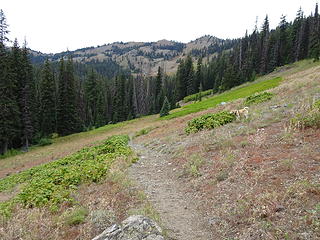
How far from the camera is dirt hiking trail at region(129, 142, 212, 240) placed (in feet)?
16.4

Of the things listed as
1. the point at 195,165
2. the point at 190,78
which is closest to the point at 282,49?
the point at 190,78

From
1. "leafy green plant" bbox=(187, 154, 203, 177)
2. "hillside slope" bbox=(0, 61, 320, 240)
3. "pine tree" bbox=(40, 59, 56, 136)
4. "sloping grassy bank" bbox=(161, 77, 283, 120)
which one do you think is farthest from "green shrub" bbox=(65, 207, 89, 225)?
"pine tree" bbox=(40, 59, 56, 136)

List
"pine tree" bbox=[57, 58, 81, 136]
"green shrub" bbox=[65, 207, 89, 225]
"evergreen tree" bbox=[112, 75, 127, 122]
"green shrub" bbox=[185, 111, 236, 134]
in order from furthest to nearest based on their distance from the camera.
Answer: "evergreen tree" bbox=[112, 75, 127, 122], "pine tree" bbox=[57, 58, 81, 136], "green shrub" bbox=[185, 111, 236, 134], "green shrub" bbox=[65, 207, 89, 225]

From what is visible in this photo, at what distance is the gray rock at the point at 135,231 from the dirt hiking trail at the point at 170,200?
0.50 meters

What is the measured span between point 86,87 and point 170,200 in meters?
69.9

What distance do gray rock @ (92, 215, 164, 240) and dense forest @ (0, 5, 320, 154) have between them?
1242 inches

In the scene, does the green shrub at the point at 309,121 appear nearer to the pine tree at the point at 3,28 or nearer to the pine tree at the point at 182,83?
the pine tree at the point at 3,28

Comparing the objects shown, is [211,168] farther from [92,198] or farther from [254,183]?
[92,198]

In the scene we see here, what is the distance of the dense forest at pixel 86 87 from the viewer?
105ft

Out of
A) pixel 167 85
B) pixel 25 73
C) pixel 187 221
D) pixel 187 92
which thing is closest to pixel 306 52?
pixel 187 92

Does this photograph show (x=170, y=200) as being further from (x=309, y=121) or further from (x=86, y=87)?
(x=86, y=87)

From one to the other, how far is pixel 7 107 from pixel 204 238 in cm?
3415

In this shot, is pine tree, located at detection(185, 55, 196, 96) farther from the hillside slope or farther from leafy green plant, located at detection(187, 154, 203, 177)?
leafy green plant, located at detection(187, 154, 203, 177)

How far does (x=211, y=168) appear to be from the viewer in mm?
8109
